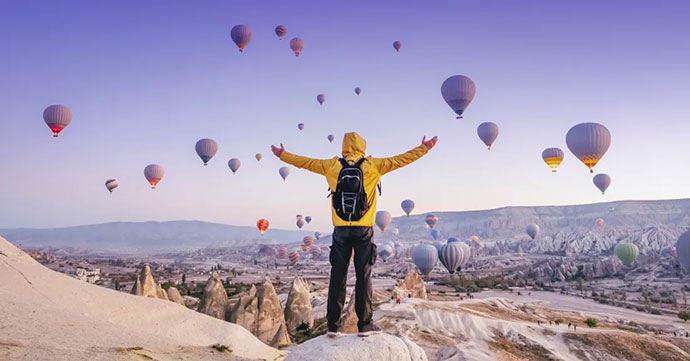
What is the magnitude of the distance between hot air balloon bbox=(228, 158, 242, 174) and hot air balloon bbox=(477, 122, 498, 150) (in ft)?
122

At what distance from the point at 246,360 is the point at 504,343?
2042 cm

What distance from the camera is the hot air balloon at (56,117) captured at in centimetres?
4150

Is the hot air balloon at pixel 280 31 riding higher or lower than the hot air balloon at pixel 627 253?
higher

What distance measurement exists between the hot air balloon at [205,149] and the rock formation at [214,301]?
26.0 m

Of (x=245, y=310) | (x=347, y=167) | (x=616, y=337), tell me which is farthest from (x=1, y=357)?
(x=616, y=337)

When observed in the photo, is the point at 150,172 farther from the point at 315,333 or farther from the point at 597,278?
the point at 597,278

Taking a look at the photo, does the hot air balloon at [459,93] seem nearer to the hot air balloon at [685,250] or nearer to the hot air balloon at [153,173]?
the hot air balloon at [685,250]

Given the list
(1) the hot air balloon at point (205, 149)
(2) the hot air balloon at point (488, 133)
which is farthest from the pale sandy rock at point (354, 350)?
(1) the hot air balloon at point (205, 149)

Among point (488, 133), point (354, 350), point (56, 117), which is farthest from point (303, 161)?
point (56, 117)

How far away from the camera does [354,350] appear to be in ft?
17.5

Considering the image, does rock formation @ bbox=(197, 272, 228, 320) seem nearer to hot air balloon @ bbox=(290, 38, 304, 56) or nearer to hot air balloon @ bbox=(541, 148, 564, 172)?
hot air balloon @ bbox=(290, 38, 304, 56)

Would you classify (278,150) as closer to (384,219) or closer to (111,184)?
(384,219)

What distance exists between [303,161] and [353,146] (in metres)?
0.70

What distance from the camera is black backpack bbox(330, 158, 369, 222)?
5250 mm
